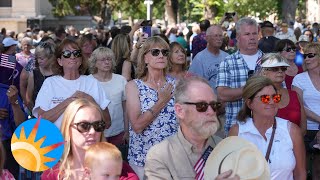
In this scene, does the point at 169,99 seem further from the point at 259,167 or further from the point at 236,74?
the point at 259,167

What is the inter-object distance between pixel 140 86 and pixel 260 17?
4914 centimetres

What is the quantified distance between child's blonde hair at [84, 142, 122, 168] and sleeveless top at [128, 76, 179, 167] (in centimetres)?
176

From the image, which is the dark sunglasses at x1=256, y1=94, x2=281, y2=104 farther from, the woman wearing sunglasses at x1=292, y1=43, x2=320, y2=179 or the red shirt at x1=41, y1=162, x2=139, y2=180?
the woman wearing sunglasses at x1=292, y1=43, x2=320, y2=179

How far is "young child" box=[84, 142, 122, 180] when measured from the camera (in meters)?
4.09

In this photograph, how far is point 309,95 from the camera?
7609 mm

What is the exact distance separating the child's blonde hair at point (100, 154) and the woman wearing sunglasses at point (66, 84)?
1.99 metres

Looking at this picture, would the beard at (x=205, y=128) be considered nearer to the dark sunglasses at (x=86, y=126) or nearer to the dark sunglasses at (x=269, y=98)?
the dark sunglasses at (x=86, y=126)

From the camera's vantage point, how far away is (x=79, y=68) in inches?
259

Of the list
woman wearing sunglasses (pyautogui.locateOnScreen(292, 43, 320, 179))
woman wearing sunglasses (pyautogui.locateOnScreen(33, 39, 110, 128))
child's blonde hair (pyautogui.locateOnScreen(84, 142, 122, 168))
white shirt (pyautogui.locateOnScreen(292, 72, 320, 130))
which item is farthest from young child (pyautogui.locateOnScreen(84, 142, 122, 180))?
white shirt (pyautogui.locateOnScreen(292, 72, 320, 130))

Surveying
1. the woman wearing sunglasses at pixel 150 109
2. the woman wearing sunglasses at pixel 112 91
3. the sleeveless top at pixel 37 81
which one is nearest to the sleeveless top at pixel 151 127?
the woman wearing sunglasses at pixel 150 109

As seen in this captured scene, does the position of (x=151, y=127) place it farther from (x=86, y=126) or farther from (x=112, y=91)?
(x=112, y=91)

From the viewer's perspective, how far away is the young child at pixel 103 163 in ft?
13.4

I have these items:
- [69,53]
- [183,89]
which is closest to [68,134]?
[183,89]

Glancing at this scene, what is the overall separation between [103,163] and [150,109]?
1.82 m
